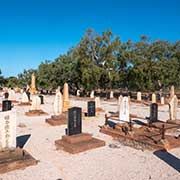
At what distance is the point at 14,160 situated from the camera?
23.8 ft

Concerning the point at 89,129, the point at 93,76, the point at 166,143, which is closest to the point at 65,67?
the point at 93,76

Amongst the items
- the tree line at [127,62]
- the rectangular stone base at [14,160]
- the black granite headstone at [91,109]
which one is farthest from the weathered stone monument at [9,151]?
the tree line at [127,62]

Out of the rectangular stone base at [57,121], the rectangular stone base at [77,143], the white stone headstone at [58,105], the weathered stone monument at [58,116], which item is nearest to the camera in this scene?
the rectangular stone base at [77,143]

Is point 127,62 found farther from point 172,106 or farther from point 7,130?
point 7,130

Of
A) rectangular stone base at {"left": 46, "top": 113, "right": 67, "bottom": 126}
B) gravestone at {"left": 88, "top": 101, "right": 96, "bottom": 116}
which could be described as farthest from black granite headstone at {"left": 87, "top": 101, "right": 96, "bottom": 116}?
rectangular stone base at {"left": 46, "top": 113, "right": 67, "bottom": 126}

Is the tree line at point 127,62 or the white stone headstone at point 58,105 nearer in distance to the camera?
the white stone headstone at point 58,105

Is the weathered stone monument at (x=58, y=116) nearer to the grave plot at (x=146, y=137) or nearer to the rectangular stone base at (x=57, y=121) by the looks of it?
the rectangular stone base at (x=57, y=121)

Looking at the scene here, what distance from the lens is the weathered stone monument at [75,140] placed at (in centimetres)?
894

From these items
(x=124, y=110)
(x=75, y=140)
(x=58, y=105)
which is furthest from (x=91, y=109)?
(x=75, y=140)

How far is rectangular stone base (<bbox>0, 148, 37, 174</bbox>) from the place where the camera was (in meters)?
6.97

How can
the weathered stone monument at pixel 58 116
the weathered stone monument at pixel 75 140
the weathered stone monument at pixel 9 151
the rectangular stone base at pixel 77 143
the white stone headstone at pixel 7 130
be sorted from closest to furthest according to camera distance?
the weathered stone monument at pixel 9 151 < the white stone headstone at pixel 7 130 < the rectangular stone base at pixel 77 143 < the weathered stone monument at pixel 75 140 < the weathered stone monument at pixel 58 116

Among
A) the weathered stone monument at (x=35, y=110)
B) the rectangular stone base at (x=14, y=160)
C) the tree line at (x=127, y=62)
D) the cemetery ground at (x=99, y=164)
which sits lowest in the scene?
the cemetery ground at (x=99, y=164)

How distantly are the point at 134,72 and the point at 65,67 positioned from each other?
553 inches

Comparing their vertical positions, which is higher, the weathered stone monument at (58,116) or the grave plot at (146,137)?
the weathered stone monument at (58,116)
